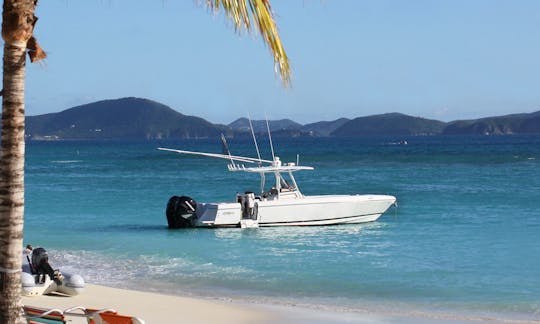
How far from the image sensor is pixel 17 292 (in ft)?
21.3

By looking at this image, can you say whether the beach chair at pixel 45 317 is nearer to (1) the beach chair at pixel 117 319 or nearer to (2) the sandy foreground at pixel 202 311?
(1) the beach chair at pixel 117 319

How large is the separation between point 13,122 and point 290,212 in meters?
20.8

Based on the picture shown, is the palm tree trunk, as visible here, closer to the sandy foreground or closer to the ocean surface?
the sandy foreground

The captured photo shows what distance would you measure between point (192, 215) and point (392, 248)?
22.6 feet

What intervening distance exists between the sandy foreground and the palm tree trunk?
6038 mm

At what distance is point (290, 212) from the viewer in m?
26.8

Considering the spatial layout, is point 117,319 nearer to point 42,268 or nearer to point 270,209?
point 42,268

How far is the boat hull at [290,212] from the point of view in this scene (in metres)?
26.7

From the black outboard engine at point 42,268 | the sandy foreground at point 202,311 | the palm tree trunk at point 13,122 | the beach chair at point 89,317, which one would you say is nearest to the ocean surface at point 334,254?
the sandy foreground at point 202,311

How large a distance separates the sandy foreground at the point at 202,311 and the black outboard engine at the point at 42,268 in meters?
0.29

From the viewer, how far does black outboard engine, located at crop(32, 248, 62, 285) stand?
13250 mm

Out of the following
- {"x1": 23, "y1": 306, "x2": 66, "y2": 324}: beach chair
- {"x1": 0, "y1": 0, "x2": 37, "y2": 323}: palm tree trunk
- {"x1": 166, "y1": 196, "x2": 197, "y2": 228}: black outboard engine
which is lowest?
{"x1": 166, "y1": 196, "x2": 197, "y2": 228}: black outboard engine

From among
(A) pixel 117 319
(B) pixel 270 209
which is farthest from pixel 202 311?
(B) pixel 270 209

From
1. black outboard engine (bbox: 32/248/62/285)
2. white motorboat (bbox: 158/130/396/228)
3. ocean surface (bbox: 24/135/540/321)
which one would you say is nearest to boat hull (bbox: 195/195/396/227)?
white motorboat (bbox: 158/130/396/228)
